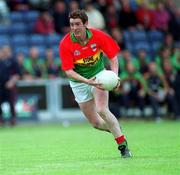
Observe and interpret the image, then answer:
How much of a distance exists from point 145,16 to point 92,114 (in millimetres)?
16184

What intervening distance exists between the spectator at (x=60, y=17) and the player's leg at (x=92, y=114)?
47.7ft

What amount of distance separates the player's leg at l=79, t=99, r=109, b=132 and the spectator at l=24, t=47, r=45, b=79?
1188 centimetres

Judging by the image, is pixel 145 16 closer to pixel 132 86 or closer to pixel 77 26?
pixel 132 86

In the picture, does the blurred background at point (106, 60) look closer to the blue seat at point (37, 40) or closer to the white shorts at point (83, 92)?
the blue seat at point (37, 40)

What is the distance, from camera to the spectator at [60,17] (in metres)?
27.0

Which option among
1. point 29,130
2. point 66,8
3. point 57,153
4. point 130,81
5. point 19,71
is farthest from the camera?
point 66,8

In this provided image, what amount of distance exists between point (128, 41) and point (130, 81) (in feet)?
10.3

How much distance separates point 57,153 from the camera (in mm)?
13422

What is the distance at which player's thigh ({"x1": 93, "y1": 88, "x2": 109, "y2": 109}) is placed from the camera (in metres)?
12.0

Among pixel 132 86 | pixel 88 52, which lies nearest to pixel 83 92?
pixel 88 52

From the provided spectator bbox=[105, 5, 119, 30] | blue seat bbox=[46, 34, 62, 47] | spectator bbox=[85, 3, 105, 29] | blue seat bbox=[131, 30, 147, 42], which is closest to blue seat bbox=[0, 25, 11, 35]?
blue seat bbox=[46, 34, 62, 47]

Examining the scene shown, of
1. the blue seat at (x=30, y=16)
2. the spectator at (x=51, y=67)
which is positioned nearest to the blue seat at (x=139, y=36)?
the blue seat at (x=30, y=16)

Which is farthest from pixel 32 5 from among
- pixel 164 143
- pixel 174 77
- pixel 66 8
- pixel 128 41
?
pixel 164 143

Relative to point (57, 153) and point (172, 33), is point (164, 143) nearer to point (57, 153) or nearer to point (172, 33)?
point (57, 153)
